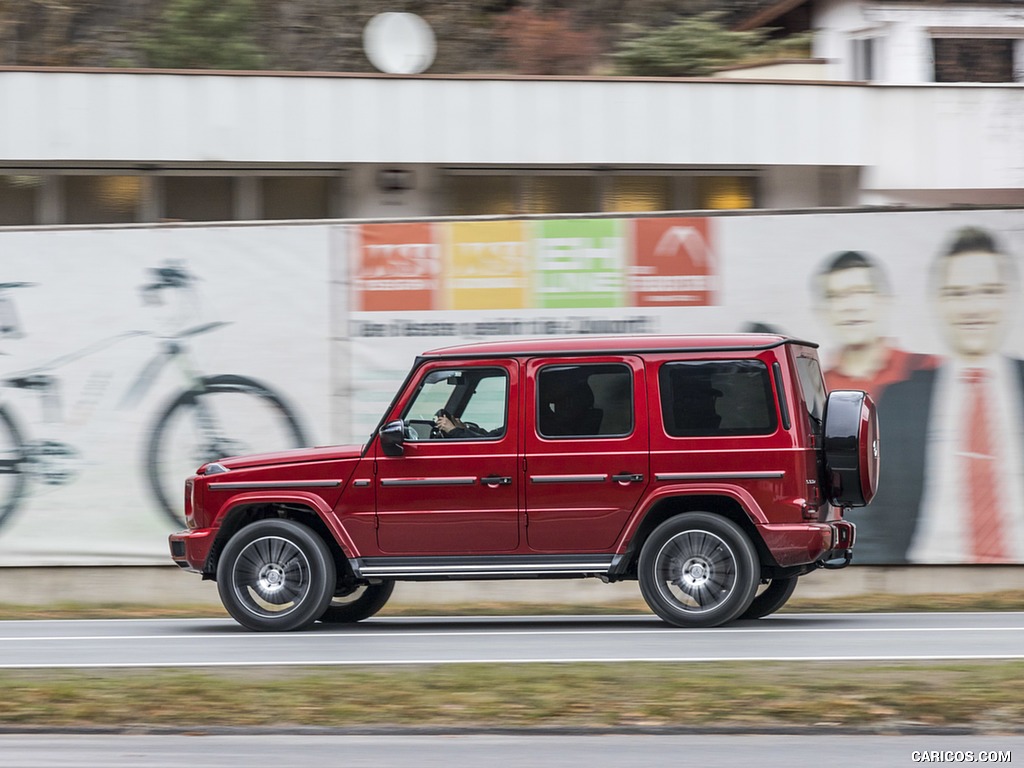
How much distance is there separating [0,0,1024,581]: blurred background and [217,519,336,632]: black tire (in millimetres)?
3943

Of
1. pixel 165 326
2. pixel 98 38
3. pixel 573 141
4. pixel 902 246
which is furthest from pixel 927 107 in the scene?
pixel 98 38

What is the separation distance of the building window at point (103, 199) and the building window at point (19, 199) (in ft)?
1.36

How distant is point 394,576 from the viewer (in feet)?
35.0

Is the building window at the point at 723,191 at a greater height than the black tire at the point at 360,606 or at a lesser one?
greater

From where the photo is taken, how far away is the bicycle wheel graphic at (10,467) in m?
14.8

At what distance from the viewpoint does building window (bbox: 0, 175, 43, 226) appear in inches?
760

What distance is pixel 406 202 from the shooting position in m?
19.5

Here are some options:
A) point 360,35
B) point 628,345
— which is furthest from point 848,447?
point 360,35

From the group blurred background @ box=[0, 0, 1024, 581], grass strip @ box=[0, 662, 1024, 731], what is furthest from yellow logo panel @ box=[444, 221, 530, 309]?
grass strip @ box=[0, 662, 1024, 731]

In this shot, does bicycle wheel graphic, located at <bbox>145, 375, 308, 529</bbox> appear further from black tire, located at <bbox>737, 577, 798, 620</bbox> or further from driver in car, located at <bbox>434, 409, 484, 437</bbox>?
black tire, located at <bbox>737, 577, 798, 620</bbox>

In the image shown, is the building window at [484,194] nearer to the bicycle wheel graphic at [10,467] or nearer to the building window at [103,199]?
the building window at [103,199]

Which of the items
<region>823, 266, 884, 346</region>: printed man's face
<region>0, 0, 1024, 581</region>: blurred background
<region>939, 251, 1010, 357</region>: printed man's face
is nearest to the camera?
<region>939, 251, 1010, 357</region>: printed man's face

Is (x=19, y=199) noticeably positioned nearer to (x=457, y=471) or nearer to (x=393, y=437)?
(x=393, y=437)

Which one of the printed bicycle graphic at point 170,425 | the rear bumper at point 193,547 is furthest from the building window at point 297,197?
the rear bumper at point 193,547
